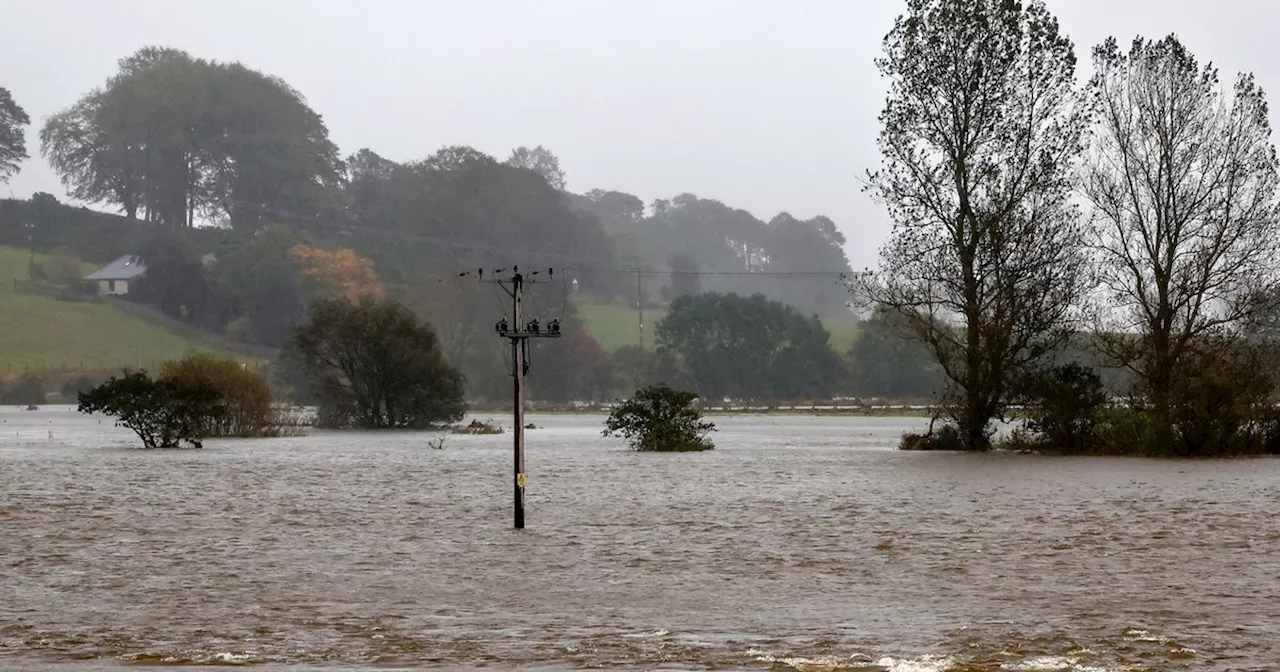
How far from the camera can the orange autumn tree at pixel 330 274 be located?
132 metres

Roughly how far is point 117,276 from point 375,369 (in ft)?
255

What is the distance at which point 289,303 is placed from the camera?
12988 centimetres

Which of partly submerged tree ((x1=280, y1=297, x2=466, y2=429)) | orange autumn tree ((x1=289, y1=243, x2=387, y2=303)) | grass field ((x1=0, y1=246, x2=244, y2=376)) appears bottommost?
partly submerged tree ((x1=280, y1=297, x2=466, y2=429))

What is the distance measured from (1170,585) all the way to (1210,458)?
2773 cm

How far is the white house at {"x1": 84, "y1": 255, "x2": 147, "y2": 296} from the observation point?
451ft

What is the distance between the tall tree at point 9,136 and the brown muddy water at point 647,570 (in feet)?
431

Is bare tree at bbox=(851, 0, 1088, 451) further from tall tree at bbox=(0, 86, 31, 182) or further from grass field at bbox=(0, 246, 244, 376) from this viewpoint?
tall tree at bbox=(0, 86, 31, 182)

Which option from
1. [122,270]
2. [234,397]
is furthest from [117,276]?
[234,397]

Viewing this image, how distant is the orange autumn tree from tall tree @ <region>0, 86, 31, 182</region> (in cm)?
4081

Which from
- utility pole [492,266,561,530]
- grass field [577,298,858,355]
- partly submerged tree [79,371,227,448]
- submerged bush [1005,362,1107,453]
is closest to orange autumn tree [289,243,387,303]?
grass field [577,298,858,355]

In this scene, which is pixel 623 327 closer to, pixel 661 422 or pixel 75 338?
pixel 75 338

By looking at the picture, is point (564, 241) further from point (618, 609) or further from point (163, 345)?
point (618, 609)

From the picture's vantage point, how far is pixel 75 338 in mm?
121500

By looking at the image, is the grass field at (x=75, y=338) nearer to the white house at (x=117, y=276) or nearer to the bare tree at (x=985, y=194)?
the white house at (x=117, y=276)
